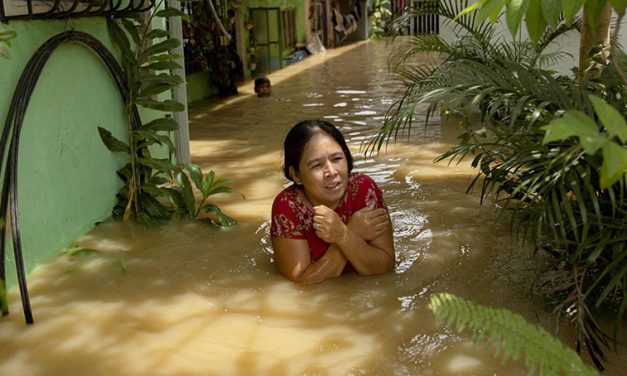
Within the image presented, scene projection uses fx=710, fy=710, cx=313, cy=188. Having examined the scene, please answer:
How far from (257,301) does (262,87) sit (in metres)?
7.68

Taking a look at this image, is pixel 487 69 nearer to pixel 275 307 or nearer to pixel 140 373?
pixel 275 307

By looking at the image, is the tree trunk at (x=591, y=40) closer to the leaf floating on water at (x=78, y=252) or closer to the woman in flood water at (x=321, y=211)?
the woman in flood water at (x=321, y=211)

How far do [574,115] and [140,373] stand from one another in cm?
198

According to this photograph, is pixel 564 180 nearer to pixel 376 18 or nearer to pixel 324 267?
pixel 324 267

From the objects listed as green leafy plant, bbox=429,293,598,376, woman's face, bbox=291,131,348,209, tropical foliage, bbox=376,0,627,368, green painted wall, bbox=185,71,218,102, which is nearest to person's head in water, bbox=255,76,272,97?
green painted wall, bbox=185,71,218,102

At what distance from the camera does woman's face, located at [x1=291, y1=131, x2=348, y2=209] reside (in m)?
3.47

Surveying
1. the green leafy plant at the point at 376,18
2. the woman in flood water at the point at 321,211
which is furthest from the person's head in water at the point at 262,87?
the green leafy plant at the point at 376,18

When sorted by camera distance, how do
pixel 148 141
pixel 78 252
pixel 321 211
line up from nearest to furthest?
pixel 321 211 → pixel 78 252 → pixel 148 141

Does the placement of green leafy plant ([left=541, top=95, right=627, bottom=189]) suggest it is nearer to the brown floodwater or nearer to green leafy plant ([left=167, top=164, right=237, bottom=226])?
the brown floodwater

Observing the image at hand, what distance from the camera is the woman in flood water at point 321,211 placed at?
348cm

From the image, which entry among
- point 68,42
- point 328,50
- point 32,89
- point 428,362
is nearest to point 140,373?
point 428,362

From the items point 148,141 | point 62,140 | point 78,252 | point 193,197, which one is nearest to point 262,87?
point 148,141

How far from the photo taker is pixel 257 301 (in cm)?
346

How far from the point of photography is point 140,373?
2.79m
